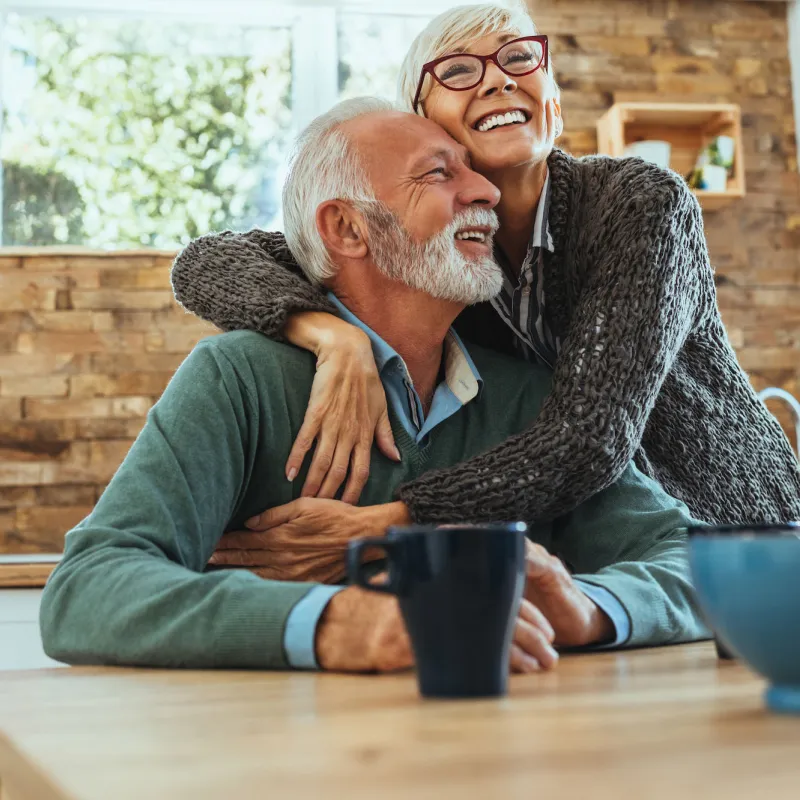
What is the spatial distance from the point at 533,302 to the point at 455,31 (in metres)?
0.43

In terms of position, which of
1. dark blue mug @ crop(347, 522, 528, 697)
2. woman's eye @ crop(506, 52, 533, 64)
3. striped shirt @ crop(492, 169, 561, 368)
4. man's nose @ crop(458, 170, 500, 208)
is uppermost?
woman's eye @ crop(506, 52, 533, 64)

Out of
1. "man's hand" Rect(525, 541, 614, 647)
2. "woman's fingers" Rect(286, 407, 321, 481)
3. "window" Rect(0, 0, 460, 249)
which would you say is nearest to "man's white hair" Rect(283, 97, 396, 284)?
"woman's fingers" Rect(286, 407, 321, 481)

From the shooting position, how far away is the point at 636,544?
1341mm

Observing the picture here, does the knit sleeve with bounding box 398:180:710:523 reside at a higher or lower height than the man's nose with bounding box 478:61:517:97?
lower

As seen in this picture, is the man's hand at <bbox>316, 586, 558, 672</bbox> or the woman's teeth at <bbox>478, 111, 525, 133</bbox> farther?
the woman's teeth at <bbox>478, 111, 525, 133</bbox>

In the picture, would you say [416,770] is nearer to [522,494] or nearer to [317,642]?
[317,642]

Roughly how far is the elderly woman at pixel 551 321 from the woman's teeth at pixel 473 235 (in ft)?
0.23

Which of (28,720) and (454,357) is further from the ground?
(454,357)

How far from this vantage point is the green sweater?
0.91 meters

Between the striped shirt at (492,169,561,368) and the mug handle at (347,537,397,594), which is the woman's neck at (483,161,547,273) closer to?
the striped shirt at (492,169,561,368)

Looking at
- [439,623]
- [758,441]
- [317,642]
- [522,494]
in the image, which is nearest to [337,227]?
[522,494]

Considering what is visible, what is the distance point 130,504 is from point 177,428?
0.43 ft

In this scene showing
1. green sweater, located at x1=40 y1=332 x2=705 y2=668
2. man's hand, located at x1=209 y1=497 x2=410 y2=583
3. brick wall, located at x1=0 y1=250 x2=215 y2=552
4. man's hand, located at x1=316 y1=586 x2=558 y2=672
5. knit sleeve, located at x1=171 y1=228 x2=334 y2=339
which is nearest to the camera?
man's hand, located at x1=316 y1=586 x2=558 y2=672

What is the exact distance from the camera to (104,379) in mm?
3186
